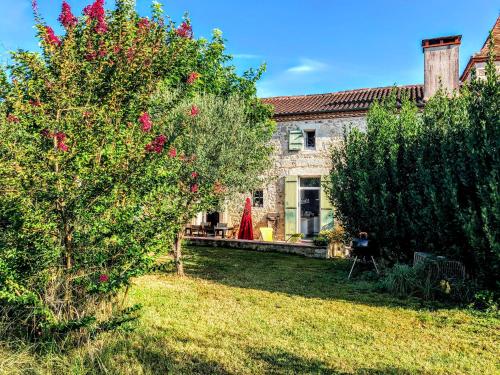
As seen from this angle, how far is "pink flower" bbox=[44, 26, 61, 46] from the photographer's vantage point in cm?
432

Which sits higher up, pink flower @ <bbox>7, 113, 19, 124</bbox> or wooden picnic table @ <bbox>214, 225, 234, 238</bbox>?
pink flower @ <bbox>7, 113, 19, 124</bbox>

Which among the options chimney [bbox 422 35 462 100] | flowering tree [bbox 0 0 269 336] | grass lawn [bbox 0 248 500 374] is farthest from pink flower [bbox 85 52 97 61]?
chimney [bbox 422 35 462 100]

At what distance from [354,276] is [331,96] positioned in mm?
11000

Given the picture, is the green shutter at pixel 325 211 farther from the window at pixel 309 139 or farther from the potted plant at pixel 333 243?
the potted plant at pixel 333 243

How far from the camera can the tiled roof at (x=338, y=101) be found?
16.0 meters

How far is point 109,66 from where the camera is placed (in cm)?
454

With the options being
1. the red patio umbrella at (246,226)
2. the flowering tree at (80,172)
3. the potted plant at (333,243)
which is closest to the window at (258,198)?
the red patio umbrella at (246,226)

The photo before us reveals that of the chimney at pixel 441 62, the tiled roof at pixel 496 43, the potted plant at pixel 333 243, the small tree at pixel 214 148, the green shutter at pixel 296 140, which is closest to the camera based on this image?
the small tree at pixel 214 148

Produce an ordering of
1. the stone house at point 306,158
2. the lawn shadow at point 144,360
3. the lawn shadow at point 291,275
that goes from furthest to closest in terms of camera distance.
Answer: the stone house at point 306,158
the lawn shadow at point 291,275
the lawn shadow at point 144,360

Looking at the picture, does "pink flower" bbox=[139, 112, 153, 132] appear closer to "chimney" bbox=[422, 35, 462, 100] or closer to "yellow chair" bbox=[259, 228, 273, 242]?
"yellow chair" bbox=[259, 228, 273, 242]

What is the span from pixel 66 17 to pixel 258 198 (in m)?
13.7

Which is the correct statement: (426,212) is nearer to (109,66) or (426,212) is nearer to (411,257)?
(411,257)

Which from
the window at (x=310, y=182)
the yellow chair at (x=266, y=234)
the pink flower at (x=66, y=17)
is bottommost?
the yellow chair at (x=266, y=234)

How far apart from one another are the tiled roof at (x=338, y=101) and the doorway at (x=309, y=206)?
291 cm
